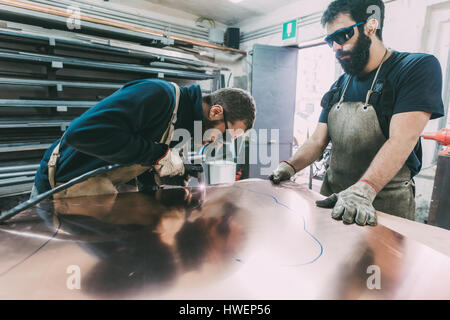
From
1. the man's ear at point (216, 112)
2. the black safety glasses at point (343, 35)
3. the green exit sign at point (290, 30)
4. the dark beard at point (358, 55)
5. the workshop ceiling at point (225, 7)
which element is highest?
the workshop ceiling at point (225, 7)

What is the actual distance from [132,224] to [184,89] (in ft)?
2.77

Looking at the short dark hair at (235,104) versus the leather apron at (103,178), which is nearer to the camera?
the leather apron at (103,178)

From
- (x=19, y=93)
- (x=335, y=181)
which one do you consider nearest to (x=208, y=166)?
(x=19, y=93)

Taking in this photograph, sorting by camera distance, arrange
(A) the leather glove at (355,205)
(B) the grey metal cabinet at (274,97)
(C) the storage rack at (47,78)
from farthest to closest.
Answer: (B) the grey metal cabinet at (274,97), (C) the storage rack at (47,78), (A) the leather glove at (355,205)

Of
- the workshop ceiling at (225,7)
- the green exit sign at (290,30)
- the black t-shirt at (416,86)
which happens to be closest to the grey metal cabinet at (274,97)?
the green exit sign at (290,30)

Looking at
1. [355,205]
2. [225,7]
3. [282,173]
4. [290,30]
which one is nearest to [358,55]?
[282,173]

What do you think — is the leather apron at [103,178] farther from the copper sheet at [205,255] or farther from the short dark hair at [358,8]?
the short dark hair at [358,8]

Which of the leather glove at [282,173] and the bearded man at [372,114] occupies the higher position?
the bearded man at [372,114]

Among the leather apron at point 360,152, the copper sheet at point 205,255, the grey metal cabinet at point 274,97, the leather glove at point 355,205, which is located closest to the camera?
the copper sheet at point 205,255

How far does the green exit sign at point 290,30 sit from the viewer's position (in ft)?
14.0

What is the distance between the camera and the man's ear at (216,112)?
1478 millimetres

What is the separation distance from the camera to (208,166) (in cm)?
448

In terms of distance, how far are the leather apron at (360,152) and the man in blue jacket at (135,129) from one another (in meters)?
0.54

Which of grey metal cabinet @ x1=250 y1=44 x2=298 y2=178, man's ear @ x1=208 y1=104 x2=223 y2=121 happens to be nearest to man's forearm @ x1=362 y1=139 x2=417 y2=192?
man's ear @ x1=208 y1=104 x2=223 y2=121
